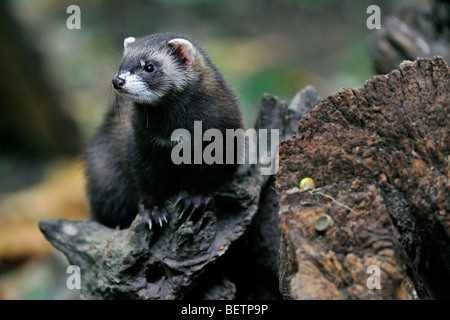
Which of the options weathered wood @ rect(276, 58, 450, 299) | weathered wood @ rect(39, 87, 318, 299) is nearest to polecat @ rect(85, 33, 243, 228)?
weathered wood @ rect(39, 87, 318, 299)

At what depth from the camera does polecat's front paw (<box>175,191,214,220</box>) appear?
473cm

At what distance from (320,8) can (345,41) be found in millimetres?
1656

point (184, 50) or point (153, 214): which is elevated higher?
point (184, 50)

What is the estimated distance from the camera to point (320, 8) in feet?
48.3

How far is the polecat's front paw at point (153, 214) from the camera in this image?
183 inches

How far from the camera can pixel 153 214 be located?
4695 mm

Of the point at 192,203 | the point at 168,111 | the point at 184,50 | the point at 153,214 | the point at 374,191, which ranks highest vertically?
the point at 184,50

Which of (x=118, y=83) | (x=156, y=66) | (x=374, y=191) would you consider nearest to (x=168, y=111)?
(x=156, y=66)

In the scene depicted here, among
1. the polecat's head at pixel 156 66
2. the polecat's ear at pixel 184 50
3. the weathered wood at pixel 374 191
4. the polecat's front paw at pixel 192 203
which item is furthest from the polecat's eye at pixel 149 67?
the weathered wood at pixel 374 191

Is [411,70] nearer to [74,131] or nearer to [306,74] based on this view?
[306,74]

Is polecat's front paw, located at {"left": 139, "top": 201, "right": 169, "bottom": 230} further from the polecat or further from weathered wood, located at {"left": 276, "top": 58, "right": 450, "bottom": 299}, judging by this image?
weathered wood, located at {"left": 276, "top": 58, "right": 450, "bottom": 299}

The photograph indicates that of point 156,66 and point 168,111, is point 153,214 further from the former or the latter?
point 156,66

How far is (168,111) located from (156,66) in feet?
1.38
